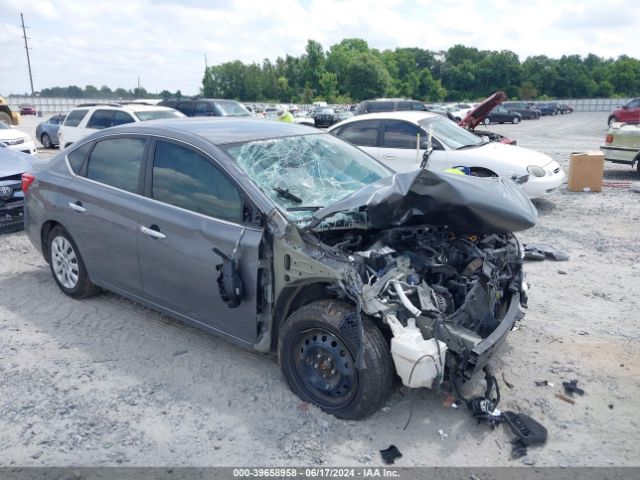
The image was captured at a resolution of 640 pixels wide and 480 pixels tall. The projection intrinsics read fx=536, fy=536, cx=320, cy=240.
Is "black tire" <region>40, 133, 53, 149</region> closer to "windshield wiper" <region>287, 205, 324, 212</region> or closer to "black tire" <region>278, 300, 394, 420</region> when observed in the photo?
"windshield wiper" <region>287, 205, 324, 212</region>

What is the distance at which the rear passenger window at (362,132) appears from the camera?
9.68 m

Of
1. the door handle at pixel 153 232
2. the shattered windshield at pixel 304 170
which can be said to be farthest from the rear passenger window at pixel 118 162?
the shattered windshield at pixel 304 170

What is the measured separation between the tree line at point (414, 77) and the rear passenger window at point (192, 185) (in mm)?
76154

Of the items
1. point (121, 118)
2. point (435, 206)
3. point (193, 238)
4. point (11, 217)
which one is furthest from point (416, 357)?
point (121, 118)

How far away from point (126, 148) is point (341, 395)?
2.74m

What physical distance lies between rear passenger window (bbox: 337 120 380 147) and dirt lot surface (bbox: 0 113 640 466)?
16.2 ft

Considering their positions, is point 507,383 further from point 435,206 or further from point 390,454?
point 435,206

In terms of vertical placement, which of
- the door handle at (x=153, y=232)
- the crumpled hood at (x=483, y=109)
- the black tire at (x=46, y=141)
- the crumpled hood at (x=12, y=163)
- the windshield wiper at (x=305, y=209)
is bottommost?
the black tire at (x=46, y=141)

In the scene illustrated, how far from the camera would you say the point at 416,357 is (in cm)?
304

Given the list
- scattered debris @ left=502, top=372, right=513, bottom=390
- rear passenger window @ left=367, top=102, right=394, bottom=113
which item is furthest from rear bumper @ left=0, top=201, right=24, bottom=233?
rear passenger window @ left=367, top=102, right=394, bottom=113

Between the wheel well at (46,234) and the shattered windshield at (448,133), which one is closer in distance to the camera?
the wheel well at (46,234)

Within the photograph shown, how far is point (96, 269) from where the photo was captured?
4.75 m

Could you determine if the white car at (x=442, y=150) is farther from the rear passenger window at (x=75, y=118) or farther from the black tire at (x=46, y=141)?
the black tire at (x=46, y=141)

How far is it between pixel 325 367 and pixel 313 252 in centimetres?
75
